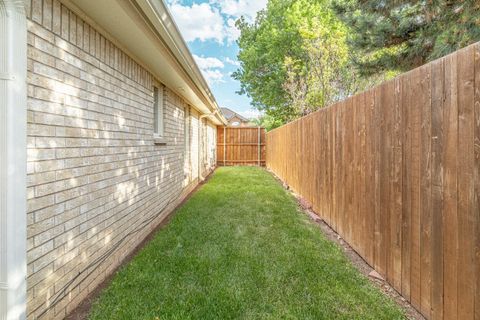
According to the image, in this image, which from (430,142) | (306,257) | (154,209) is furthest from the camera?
(154,209)

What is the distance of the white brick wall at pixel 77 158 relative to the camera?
2123 mm

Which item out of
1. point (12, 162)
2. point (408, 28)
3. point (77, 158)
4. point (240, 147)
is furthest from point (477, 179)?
point (240, 147)

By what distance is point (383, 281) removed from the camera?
285cm

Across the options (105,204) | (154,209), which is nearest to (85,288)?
(105,204)

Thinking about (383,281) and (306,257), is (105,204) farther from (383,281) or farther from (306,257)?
(383,281)

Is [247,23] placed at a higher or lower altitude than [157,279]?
higher

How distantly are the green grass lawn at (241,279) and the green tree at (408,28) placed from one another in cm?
403

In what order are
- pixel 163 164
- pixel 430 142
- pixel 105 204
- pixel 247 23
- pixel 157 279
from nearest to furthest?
pixel 430 142
pixel 157 279
pixel 105 204
pixel 163 164
pixel 247 23

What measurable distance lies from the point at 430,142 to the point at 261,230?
294 cm

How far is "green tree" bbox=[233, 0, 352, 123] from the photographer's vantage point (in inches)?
442

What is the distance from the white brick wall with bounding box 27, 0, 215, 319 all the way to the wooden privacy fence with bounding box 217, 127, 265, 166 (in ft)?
43.8

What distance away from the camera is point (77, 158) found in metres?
2.66

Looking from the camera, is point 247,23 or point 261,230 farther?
point 247,23

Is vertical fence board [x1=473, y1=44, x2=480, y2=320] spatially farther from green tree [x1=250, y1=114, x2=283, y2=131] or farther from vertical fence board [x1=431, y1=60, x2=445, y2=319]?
green tree [x1=250, y1=114, x2=283, y2=131]
